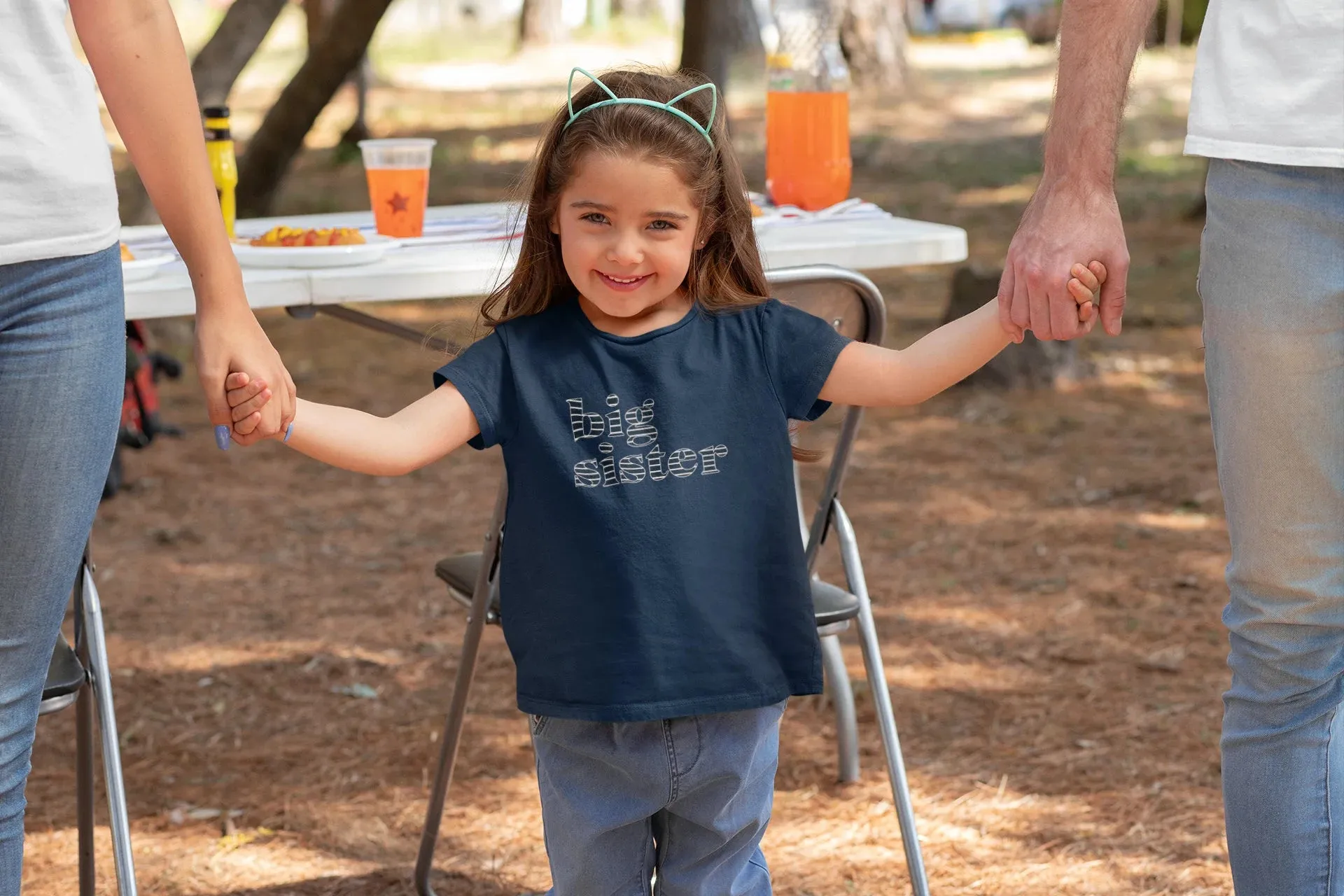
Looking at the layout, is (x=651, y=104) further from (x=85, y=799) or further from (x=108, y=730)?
(x=85, y=799)

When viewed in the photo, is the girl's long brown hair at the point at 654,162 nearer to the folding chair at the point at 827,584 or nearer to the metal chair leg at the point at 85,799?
the folding chair at the point at 827,584

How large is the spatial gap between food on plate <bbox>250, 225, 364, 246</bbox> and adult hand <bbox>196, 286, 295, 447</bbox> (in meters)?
0.92

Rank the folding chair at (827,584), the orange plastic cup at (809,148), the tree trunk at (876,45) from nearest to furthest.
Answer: the folding chair at (827,584), the orange plastic cup at (809,148), the tree trunk at (876,45)

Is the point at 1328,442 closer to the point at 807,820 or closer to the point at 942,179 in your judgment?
the point at 807,820

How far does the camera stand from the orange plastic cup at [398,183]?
286cm

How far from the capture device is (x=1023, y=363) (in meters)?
6.04

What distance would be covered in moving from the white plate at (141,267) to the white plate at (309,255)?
0.40ft

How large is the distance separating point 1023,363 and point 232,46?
3.21m

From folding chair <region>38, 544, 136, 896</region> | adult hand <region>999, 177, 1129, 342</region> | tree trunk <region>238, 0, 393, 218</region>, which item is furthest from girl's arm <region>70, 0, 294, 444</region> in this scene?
tree trunk <region>238, 0, 393, 218</region>

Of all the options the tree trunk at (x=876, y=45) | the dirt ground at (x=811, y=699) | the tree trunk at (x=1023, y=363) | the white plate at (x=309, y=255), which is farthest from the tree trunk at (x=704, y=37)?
the tree trunk at (x=876, y=45)

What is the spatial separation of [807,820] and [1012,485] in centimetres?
231

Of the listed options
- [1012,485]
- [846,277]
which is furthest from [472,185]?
[846,277]

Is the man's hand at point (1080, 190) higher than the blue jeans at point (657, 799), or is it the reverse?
the man's hand at point (1080, 190)

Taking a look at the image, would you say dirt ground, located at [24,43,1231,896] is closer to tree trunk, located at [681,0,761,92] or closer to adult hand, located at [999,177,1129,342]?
adult hand, located at [999,177,1129,342]
